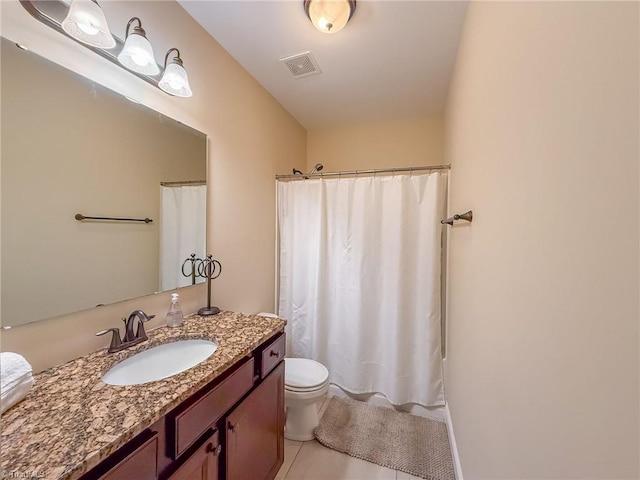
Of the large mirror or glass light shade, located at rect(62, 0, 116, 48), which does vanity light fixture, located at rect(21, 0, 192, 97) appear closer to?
glass light shade, located at rect(62, 0, 116, 48)

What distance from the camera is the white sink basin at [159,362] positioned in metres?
0.96

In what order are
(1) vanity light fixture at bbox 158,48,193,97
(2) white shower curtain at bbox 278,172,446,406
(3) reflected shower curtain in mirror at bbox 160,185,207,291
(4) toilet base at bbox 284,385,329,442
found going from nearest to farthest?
(1) vanity light fixture at bbox 158,48,193,97 → (3) reflected shower curtain in mirror at bbox 160,185,207,291 → (4) toilet base at bbox 284,385,329,442 → (2) white shower curtain at bbox 278,172,446,406

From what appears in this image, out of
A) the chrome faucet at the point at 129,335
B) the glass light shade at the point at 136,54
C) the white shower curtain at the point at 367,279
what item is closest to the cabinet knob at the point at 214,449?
the chrome faucet at the point at 129,335

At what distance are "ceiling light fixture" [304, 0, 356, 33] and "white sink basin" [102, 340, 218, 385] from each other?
66.0 inches

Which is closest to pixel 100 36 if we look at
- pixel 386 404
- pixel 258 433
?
pixel 258 433

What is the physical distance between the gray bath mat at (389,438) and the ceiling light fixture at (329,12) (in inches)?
97.2

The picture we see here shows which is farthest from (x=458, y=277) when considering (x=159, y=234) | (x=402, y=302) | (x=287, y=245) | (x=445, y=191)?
(x=159, y=234)

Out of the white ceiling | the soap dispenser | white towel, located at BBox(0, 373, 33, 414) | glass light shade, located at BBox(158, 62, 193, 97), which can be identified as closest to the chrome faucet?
the soap dispenser

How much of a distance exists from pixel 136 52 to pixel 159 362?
1288mm

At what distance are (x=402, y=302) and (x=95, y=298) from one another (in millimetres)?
1789

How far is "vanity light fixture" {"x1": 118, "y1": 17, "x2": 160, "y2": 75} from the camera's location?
1.03 meters

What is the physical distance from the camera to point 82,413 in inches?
26.0

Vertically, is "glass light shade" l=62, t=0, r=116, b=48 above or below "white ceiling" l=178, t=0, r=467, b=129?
below

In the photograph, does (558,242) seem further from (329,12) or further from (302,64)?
(302,64)
